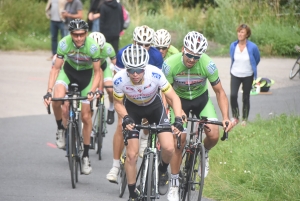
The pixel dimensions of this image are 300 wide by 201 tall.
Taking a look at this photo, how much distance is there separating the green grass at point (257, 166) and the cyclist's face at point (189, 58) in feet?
5.47

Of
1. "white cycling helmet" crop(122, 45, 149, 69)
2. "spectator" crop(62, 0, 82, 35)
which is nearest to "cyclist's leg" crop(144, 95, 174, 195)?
"white cycling helmet" crop(122, 45, 149, 69)

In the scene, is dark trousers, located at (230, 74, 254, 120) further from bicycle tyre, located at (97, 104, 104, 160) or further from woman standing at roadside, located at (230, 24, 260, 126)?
bicycle tyre, located at (97, 104, 104, 160)

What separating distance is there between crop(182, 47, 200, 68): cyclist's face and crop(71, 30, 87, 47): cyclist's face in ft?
6.79

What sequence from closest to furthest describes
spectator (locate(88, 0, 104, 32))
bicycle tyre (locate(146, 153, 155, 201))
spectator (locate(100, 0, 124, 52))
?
bicycle tyre (locate(146, 153, 155, 201))
spectator (locate(100, 0, 124, 52))
spectator (locate(88, 0, 104, 32))

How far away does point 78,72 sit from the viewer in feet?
35.2

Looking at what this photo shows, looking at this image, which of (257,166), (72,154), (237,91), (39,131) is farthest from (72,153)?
(237,91)

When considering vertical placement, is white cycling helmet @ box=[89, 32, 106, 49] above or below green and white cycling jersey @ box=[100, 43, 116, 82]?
above

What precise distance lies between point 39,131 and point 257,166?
Result: 5.41m

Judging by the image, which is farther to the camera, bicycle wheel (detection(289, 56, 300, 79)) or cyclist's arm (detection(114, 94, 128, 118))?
bicycle wheel (detection(289, 56, 300, 79))

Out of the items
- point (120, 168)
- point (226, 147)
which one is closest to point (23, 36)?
point (226, 147)

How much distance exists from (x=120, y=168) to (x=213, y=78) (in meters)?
1.74

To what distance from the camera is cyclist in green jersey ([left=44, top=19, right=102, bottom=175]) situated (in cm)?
1012

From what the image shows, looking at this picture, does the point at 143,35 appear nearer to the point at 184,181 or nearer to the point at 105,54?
the point at 105,54

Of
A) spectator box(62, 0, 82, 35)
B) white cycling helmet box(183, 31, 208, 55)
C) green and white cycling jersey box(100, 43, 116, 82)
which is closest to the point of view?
white cycling helmet box(183, 31, 208, 55)
